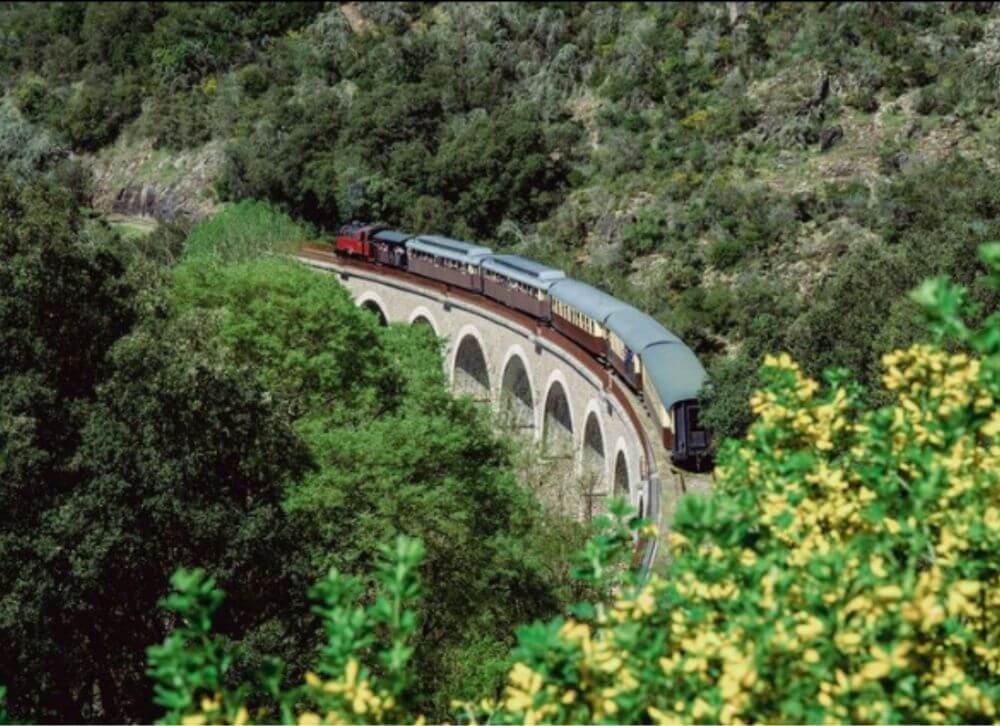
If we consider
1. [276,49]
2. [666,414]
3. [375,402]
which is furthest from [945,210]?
[276,49]

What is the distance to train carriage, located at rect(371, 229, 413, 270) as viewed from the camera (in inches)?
2197

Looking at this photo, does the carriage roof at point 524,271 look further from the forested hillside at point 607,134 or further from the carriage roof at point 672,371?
the carriage roof at point 672,371

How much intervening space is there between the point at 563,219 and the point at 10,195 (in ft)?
132

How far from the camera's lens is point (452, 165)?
6744cm

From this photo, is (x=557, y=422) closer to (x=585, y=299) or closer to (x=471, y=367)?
(x=585, y=299)

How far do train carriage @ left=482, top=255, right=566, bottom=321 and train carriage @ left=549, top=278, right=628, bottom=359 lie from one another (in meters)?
0.79

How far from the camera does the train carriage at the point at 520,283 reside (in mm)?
43188

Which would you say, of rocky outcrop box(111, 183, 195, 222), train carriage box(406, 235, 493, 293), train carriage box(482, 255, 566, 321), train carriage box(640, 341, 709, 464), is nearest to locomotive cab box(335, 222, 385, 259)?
train carriage box(406, 235, 493, 293)

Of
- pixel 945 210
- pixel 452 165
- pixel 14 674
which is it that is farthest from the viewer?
pixel 452 165

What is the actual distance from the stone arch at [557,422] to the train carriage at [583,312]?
1.90 meters

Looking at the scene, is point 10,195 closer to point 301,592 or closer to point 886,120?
point 301,592

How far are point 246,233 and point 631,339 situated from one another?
3313cm

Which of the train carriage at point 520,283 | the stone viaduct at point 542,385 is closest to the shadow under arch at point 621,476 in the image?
the stone viaduct at point 542,385

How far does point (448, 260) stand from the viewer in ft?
168
